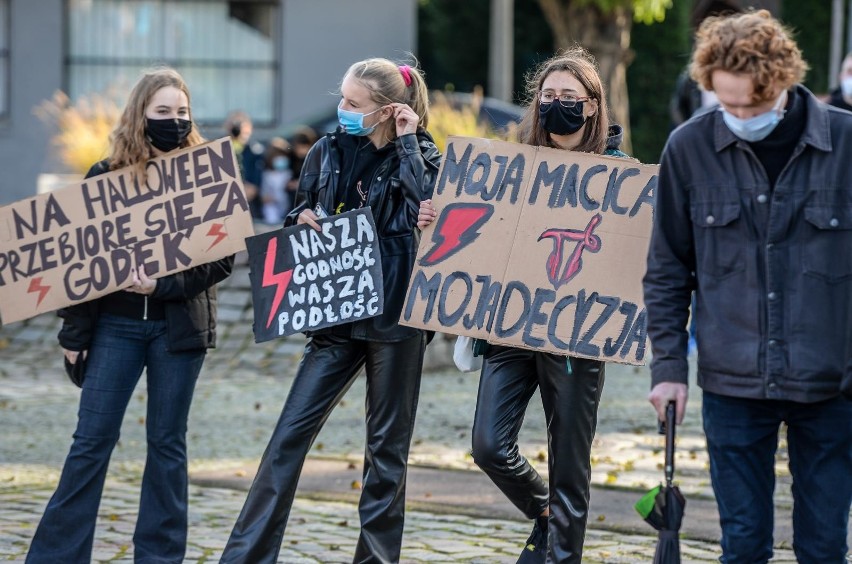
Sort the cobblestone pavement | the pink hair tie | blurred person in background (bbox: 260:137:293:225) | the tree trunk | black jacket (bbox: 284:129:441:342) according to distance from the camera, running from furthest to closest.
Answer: the tree trunk, blurred person in background (bbox: 260:137:293:225), the cobblestone pavement, the pink hair tie, black jacket (bbox: 284:129:441:342)

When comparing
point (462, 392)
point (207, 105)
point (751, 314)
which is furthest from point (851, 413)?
point (207, 105)

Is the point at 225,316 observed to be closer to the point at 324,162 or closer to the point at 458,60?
the point at 324,162

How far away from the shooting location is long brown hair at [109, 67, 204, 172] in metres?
5.71

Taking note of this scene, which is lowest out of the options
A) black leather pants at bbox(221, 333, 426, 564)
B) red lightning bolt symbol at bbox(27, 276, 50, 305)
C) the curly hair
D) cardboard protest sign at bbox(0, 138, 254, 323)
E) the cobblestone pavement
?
the cobblestone pavement

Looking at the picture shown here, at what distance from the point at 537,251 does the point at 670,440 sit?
1361 millimetres

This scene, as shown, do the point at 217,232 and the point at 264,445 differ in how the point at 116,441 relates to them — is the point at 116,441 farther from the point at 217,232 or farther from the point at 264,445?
the point at 264,445

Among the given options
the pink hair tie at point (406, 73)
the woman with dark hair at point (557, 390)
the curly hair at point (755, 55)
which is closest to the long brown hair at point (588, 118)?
the woman with dark hair at point (557, 390)

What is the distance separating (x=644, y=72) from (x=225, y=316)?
1874cm

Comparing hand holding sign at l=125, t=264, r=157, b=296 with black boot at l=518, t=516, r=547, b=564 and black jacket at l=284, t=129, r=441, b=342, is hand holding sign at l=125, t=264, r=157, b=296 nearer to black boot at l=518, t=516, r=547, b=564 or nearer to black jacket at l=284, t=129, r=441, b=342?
black jacket at l=284, t=129, r=441, b=342

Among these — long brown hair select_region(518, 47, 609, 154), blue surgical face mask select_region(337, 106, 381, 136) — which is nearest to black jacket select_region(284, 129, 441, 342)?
blue surgical face mask select_region(337, 106, 381, 136)

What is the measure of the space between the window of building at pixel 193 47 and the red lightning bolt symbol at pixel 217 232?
51.5 ft

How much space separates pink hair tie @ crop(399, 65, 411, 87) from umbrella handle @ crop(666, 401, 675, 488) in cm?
187

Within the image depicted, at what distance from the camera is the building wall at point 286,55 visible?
20844 millimetres

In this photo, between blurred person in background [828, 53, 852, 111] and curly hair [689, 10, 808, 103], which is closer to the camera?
curly hair [689, 10, 808, 103]
